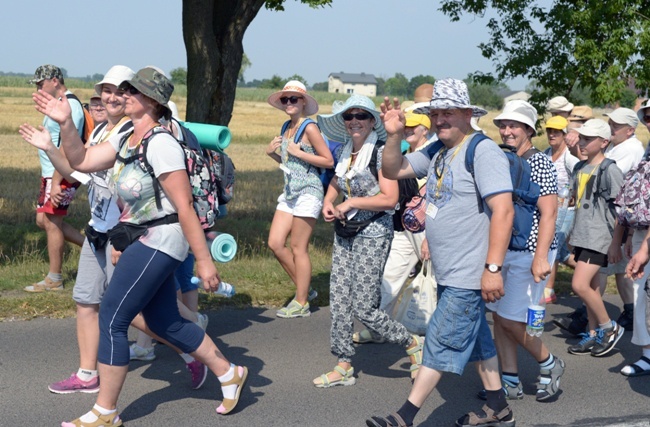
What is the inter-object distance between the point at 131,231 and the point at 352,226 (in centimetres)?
163

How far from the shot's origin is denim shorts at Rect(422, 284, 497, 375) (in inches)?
186

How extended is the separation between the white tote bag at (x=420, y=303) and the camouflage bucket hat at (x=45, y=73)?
335cm

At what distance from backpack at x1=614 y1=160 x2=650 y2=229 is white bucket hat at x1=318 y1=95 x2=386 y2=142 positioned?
166 cm

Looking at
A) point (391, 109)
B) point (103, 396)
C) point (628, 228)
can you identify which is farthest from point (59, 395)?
point (628, 228)

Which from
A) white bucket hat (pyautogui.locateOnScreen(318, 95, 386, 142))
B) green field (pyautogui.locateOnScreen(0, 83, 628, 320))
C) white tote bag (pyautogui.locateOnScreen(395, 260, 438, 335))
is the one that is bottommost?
green field (pyautogui.locateOnScreen(0, 83, 628, 320))

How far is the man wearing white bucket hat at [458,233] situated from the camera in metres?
4.60

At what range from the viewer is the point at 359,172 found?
232 inches

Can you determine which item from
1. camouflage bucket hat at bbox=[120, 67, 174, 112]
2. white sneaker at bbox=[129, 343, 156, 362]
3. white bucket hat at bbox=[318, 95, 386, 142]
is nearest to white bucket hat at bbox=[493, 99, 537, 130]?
white bucket hat at bbox=[318, 95, 386, 142]

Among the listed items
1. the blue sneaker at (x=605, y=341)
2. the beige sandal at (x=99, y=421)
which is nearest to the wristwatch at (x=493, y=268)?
A: the beige sandal at (x=99, y=421)

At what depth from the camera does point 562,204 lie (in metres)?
7.63

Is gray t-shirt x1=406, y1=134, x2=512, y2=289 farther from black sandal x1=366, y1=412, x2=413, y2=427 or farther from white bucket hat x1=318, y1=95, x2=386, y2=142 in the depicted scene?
white bucket hat x1=318, y1=95, x2=386, y2=142

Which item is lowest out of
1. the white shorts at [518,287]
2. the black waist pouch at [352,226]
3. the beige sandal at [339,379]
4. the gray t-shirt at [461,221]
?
the beige sandal at [339,379]

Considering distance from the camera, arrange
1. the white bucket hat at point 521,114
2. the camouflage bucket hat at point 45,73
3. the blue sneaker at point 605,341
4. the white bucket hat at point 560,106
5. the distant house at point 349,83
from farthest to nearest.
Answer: the distant house at point 349,83, the white bucket hat at point 560,106, the camouflage bucket hat at point 45,73, the blue sneaker at point 605,341, the white bucket hat at point 521,114

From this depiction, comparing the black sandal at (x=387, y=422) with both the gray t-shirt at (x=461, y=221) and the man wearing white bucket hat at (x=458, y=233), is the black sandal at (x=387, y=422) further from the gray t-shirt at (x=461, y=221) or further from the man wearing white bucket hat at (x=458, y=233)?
the gray t-shirt at (x=461, y=221)
